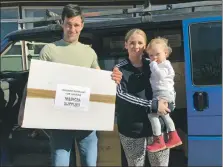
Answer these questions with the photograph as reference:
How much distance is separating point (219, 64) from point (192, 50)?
27cm

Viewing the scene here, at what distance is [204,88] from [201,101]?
0.12m

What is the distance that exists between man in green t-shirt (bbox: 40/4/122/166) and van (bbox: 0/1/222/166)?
87 centimetres

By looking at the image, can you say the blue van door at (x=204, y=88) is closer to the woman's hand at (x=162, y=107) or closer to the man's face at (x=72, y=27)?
the woman's hand at (x=162, y=107)

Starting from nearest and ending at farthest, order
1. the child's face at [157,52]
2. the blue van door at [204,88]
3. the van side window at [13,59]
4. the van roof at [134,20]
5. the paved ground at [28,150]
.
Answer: the child's face at [157,52] < the blue van door at [204,88] < the van roof at [134,20] < the paved ground at [28,150] < the van side window at [13,59]

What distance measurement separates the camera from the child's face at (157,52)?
3.09 metres

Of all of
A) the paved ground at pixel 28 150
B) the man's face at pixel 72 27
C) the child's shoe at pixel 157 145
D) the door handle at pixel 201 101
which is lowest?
the paved ground at pixel 28 150

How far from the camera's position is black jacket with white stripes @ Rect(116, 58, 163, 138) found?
10.00 feet

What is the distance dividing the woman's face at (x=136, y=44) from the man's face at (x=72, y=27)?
1.34 feet

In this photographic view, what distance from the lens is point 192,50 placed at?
3629mm

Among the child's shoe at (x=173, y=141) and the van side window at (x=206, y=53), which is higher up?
the van side window at (x=206, y=53)

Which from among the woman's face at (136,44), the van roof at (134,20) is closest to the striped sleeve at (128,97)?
the woman's face at (136,44)

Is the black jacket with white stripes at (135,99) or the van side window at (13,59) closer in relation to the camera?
the black jacket with white stripes at (135,99)

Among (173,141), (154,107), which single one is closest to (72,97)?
(154,107)

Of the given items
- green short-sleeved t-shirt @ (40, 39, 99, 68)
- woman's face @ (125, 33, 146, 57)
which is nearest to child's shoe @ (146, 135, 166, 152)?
woman's face @ (125, 33, 146, 57)
